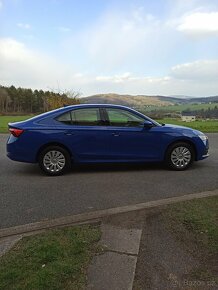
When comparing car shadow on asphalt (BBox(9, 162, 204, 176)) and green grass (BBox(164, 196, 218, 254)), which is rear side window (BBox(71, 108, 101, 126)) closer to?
car shadow on asphalt (BBox(9, 162, 204, 176))

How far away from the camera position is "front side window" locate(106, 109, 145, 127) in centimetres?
853

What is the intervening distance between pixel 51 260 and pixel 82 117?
5.05 m

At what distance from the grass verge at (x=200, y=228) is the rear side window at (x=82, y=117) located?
3.42 m

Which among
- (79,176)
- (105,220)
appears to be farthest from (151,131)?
(105,220)

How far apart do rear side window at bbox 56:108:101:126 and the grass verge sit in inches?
135

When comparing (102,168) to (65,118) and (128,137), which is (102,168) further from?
(65,118)

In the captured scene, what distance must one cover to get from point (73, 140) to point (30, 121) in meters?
1.00

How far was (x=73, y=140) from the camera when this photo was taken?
8320mm

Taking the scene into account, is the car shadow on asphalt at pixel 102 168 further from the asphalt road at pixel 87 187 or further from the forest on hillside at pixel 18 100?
the forest on hillside at pixel 18 100

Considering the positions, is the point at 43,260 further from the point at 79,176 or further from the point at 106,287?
the point at 79,176

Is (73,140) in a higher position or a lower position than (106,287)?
higher

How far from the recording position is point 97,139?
840 centimetres

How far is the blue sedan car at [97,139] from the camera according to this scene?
27.1 feet

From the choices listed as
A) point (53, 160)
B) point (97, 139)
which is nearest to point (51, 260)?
point (53, 160)
